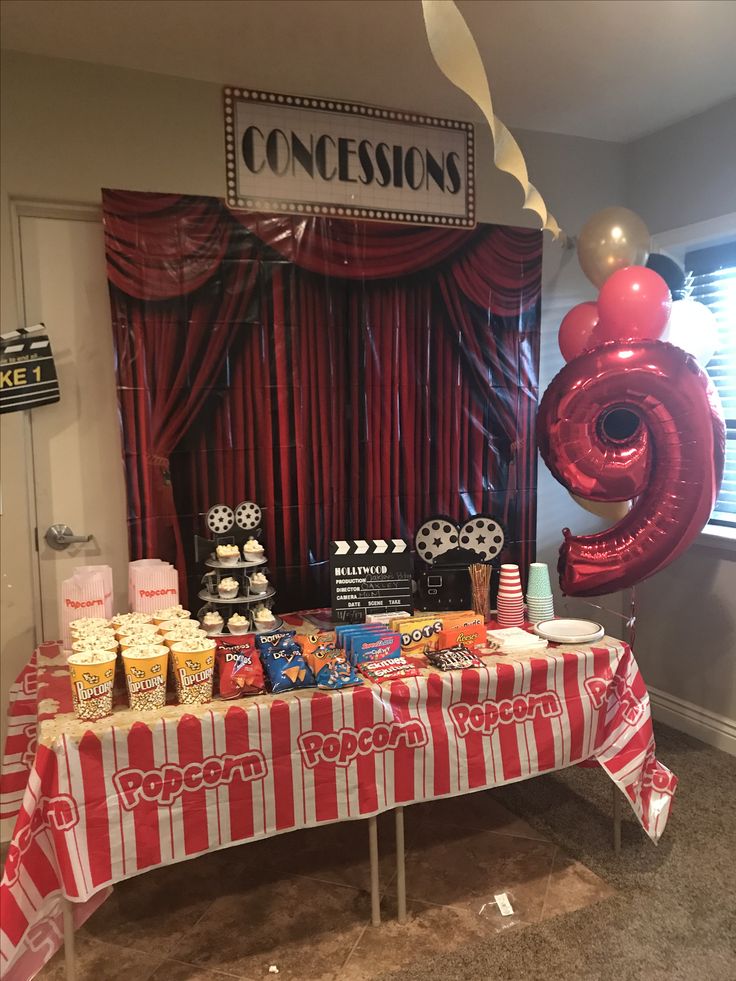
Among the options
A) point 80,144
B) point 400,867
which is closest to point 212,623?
point 400,867

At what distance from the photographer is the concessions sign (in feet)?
8.04

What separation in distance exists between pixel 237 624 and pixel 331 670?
39cm

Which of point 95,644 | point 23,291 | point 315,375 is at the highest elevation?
point 23,291

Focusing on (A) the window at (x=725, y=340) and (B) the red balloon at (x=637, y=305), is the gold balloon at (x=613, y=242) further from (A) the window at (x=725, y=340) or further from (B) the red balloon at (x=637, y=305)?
(A) the window at (x=725, y=340)

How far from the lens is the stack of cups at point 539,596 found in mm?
2314

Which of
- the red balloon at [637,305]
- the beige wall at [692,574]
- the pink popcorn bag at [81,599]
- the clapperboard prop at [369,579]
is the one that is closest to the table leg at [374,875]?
the clapperboard prop at [369,579]

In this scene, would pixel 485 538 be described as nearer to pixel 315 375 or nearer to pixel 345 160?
pixel 315 375

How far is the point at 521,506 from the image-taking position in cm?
291

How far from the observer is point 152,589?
6.95ft

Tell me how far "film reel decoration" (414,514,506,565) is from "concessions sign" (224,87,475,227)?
1.15m

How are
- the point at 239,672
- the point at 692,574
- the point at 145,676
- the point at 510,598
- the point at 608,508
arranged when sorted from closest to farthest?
the point at 145,676 → the point at 239,672 → the point at 510,598 → the point at 608,508 → the point at 692,574

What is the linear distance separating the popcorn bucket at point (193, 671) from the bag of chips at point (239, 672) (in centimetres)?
4

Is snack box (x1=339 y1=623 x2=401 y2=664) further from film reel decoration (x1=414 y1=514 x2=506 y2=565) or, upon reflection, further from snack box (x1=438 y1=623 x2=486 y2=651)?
film reel decoration (x1=414 y1=514 x2=506 y2=565)

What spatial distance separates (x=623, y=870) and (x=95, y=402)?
7.29 feet
